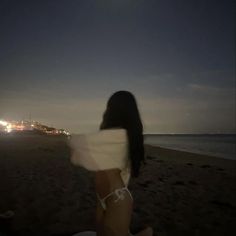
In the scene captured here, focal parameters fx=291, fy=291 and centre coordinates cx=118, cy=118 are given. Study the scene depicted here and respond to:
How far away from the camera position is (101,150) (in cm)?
225

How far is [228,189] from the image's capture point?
11164mm

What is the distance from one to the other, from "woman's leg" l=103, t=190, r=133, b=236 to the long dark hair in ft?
1.10

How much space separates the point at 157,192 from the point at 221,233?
329cm

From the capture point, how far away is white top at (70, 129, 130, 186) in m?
2.26

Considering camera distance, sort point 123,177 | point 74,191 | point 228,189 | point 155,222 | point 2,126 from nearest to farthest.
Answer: point 123,177 < point 155,222 < point 74,191 < point 228,189 < point 2,126

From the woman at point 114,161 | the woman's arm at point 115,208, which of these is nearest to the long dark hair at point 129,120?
the woman at point 114,161

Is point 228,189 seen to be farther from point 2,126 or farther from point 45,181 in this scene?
point 2,126

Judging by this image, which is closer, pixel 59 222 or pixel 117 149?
pixel 117 149

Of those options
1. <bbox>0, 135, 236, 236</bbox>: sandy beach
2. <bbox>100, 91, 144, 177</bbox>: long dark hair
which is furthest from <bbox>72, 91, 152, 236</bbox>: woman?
<bbox>0, 135, 236, 236</bbox>: sandy beach

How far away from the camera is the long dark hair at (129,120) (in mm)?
2512

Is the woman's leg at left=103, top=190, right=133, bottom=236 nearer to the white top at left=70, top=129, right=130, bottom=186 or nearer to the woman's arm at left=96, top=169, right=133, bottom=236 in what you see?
the woman's arm at left=96, top=169, right=133, bottom=236

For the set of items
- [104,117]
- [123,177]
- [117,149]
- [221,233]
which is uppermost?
[104,117]

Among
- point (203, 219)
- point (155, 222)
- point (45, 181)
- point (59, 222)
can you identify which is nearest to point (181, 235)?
point (155, 222)

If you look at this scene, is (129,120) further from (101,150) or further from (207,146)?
(207,146)
